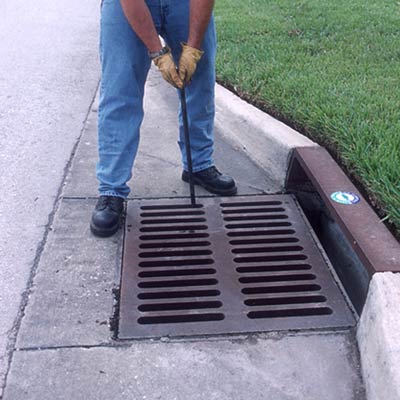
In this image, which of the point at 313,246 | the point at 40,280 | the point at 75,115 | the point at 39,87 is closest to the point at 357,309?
the point at 313,246

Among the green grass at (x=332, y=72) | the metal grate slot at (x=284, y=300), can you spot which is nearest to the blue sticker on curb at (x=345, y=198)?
the green grass at (x=332, y=72)

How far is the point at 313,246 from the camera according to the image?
10.1ft

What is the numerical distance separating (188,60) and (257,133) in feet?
3.36

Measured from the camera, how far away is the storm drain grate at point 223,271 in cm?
255

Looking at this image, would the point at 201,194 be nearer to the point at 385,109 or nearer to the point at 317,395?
the point at 385,109

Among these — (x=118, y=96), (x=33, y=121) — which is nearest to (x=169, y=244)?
(x=118, y=96)

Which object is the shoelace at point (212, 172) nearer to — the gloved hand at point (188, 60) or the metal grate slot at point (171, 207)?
the metal grate slot at point (171, 207)

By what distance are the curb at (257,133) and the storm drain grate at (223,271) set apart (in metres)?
0.27

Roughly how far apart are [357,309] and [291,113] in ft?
4.85

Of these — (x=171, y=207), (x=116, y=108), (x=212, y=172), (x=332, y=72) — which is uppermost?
(x=116, y=108)

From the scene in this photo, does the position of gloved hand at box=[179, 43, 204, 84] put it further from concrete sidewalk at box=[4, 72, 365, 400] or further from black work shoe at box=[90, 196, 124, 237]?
concrete sidewalk at box=[4, 72, 365, 400]

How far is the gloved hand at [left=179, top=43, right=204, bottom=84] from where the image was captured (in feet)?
9.91

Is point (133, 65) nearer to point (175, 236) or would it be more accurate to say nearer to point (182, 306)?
point (175, 236)

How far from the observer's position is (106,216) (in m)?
3.11
